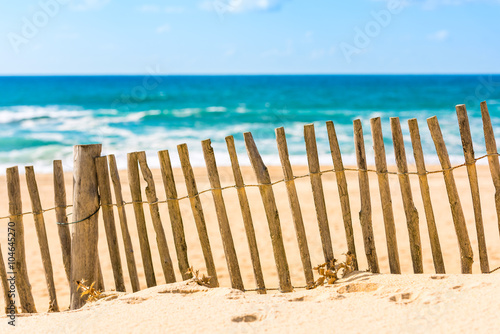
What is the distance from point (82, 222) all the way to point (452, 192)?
2846mm

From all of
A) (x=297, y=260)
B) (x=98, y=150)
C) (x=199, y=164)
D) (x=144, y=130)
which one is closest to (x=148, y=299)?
(x=98, y=150)

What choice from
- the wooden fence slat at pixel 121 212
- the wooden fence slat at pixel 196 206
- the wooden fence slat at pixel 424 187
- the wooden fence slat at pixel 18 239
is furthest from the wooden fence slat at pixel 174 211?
the wooden fence slat at pixel 424 187

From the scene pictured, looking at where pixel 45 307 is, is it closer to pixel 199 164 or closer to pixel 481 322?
pixel 481 322

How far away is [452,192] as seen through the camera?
350 centimetres

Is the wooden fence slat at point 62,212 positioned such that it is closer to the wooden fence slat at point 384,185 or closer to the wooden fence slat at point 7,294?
the wooden fence slat at point 7,294

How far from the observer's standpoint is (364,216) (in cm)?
356

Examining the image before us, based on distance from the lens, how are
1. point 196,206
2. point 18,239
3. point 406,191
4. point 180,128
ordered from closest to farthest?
1. point 406,191
2. point 196,206
3. point 18,239
4. point 180,128

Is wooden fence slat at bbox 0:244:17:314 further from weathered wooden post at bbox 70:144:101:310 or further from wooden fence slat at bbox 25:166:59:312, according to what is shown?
weathered wooden post at bbox 70:144:101:310

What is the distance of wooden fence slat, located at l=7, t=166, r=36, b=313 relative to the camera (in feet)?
11.9

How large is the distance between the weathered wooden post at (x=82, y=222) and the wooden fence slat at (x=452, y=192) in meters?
2.63

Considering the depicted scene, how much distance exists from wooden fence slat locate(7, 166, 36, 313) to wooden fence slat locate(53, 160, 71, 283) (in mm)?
292

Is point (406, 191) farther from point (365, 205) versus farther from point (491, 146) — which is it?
point (491, 146)

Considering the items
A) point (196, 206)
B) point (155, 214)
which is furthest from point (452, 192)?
point (155, 214)

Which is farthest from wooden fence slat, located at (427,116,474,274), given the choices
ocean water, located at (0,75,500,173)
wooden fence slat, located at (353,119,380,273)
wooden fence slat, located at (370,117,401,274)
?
ocean water, located at (0,75,500,173)
